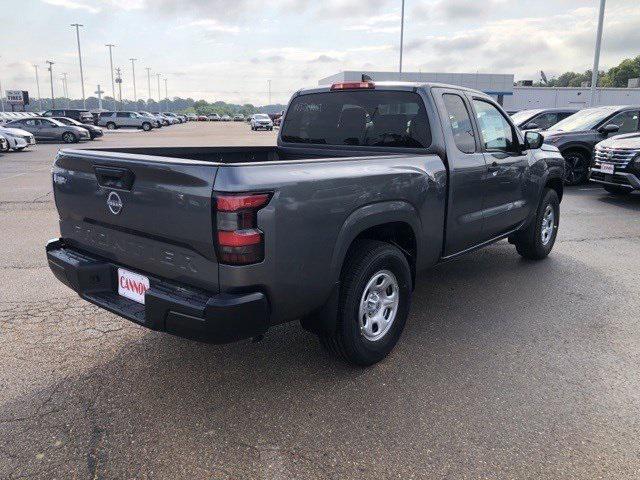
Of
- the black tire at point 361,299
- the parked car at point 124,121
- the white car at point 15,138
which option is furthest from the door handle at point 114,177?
the parked car at point 124,121

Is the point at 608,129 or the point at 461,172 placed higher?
the point at 608,129

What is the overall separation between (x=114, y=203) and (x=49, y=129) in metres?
28.4

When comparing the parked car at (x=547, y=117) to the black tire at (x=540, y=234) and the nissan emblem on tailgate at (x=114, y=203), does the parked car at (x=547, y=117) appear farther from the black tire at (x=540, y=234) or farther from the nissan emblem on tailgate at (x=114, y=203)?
the nissan emblem on tailgate at (x=114, y=203)

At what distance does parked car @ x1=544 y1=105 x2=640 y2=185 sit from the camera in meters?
11.5

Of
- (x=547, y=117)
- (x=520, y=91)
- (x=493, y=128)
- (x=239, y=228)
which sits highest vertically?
(x=520, y=91)

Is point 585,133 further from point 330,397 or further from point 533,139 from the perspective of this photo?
point 330,397

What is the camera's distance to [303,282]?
2.81 meters

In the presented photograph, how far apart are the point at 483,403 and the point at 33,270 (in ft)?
15.3

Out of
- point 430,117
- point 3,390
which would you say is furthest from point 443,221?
point 3,390

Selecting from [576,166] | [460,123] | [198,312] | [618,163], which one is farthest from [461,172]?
[576,166]

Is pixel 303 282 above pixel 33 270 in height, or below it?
above

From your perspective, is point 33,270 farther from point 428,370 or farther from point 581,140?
point 581,140

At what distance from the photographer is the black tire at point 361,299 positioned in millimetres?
3164

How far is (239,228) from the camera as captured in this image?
250 centimetres
